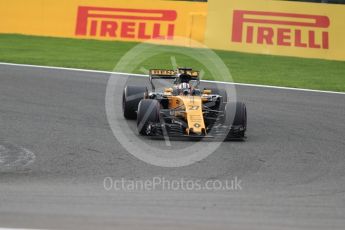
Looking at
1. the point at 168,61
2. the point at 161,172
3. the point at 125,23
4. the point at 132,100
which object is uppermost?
the point at 161,172

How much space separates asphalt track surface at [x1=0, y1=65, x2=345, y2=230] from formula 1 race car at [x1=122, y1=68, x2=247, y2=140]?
333 millimetres

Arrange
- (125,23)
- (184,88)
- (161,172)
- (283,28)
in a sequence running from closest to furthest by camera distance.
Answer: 1. (161,172)
2. (184,88)
3. (283,28)
4. (125,23)

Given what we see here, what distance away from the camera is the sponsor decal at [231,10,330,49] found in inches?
872

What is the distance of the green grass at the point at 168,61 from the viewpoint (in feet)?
62.8

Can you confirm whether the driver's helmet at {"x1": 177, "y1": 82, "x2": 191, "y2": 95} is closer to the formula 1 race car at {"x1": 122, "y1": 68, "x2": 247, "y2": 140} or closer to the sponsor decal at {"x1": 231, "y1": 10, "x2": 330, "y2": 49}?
the formula 1 race car at {"x1": 122, "y1": 68, "x2": 247, "y2": 140}

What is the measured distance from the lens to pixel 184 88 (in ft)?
39.0

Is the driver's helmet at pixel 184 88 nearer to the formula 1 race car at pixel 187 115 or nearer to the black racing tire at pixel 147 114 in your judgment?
the formula 1 race car at pixel 187 115

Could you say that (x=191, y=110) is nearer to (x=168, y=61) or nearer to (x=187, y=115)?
(x=187, y=115)

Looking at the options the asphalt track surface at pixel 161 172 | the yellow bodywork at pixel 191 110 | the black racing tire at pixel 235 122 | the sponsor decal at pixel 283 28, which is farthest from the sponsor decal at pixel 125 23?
the black racing tire at pixel 235 122

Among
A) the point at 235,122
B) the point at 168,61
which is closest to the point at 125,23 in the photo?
the point at 168,61

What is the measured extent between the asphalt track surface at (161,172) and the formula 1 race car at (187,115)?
0.33m

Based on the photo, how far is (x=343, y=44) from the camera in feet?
73.2

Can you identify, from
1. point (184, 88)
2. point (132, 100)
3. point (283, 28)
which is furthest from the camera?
point (283, 28)

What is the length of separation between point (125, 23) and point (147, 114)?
13.3 metres
